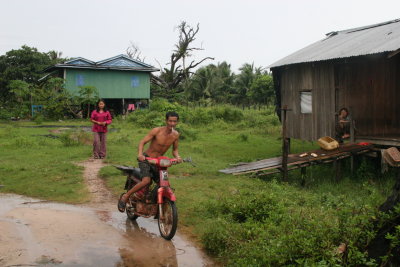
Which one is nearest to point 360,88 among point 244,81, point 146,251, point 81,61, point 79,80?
point 146,251

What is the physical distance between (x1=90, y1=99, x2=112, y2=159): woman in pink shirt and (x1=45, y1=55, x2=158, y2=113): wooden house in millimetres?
17696

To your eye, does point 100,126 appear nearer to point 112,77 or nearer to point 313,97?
point 313,97

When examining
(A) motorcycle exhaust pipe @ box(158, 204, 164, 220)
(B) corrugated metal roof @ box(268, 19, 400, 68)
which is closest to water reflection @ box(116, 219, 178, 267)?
(A) motorcycle exhaust pipe @ box(158, 204, 164, 220)

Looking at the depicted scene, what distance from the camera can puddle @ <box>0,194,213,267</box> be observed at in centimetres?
487

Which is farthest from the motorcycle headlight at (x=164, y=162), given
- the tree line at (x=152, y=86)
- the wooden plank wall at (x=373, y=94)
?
the tree line at (x=152, y=86)

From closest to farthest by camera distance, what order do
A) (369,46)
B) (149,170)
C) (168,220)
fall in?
(168,220) < (149,170) < (369,46)

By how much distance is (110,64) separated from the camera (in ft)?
→ 104

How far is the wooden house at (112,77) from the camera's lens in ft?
100

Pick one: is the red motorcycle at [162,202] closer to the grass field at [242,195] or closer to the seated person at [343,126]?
the grass field at [242,195]

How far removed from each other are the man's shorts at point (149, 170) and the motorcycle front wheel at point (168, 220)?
Answer: 44cm

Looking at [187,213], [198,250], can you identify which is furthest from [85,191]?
[198,250]

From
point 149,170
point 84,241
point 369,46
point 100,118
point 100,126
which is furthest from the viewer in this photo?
point 100,126

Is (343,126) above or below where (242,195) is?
above

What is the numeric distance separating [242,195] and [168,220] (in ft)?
5.47
